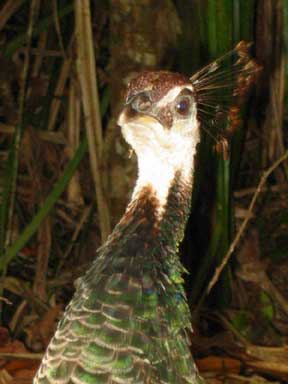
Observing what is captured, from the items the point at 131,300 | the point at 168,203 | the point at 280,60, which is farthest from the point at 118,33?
the point at 131,300

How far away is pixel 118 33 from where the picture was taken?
2.95 metres

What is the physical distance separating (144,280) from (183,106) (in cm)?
43

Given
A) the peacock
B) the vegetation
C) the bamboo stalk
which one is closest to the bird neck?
the peacock

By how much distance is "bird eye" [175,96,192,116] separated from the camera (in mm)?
1919

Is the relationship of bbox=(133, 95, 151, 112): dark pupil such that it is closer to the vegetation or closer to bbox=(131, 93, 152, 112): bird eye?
bbox=(131, 93, 152, 112): bird eye

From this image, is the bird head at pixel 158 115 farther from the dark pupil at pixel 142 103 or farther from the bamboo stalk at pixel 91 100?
the bamboo stalk at pixel 91 100

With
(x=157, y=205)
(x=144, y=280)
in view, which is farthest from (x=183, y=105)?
(x=144, y=280)

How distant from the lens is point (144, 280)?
1.84 meters

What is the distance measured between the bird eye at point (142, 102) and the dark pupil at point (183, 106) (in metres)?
0.10

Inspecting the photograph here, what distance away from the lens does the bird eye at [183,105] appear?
75.5 inches

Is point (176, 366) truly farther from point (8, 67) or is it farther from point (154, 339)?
point (8, 67)

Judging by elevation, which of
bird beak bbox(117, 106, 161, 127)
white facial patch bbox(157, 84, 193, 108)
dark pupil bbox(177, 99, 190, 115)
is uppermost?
white facial patch bbox(157, 84, 193, 108)

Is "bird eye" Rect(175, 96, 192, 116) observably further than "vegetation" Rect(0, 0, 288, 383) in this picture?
No

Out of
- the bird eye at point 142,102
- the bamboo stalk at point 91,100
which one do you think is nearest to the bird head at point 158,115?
the bird eye at point 142,102
